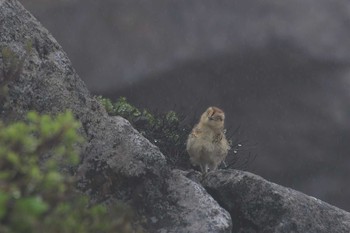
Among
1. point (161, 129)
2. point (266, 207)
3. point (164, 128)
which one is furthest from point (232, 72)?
point (266, 207)

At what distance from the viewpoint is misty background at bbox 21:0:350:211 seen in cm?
1245

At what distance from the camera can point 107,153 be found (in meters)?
7.33

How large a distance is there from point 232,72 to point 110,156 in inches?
220

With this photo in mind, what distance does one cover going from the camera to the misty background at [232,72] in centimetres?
1245

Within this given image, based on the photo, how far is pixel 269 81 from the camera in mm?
12703

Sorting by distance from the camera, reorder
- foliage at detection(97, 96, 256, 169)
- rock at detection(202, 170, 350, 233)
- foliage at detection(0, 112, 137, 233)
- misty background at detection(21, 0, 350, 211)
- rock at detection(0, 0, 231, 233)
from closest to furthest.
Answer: foliage at detection(0, 112, 137, 233) → rock at detection(0, 0, 231, 233) → rock at detection(202, 170, 350, 233) → foliage at detection(97, 96, 256, 169) → misty background at detection(21, 0, 350, 211)

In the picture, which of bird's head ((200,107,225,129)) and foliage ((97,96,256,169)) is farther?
foliage ((97,96,256,169))

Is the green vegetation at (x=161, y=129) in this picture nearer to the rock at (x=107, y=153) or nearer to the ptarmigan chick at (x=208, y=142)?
the ptarmigan chick at (x=208, y=142)

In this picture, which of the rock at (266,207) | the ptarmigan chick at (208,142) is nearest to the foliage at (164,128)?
the ptarmigan chick at (208,142)

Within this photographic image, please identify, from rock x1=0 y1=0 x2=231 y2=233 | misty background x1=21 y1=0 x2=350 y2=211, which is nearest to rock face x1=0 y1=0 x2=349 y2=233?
rock x1=0 y1=0 x2=231 y2=233

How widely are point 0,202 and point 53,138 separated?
1.90 feet

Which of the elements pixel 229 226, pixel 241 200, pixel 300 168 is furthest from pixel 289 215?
pixel 300 168

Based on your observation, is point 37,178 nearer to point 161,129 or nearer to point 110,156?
point 110,156

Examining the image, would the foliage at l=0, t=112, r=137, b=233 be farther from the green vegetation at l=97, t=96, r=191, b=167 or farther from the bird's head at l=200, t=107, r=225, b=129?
the green vegetation at l=97, t=96, r=191, b=167
